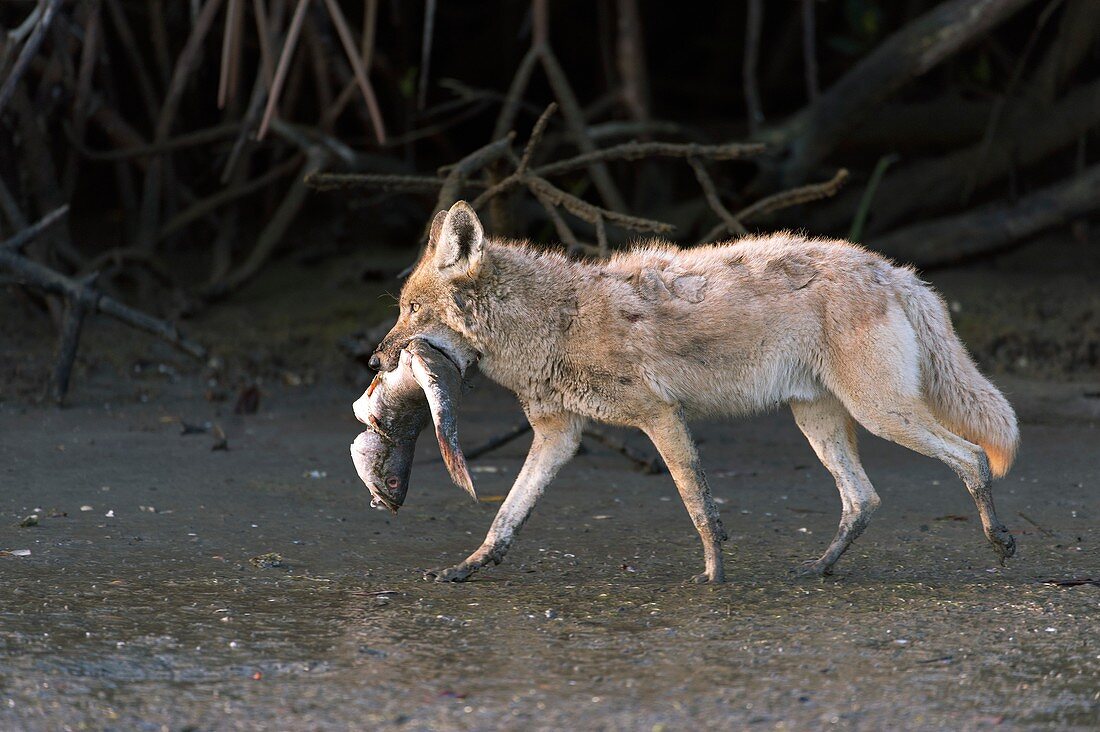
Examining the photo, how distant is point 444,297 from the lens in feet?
15.5

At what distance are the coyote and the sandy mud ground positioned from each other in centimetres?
37

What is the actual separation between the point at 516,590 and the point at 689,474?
74 cm

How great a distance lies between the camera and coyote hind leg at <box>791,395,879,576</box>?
15.9 feet

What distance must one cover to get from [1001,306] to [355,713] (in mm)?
6856

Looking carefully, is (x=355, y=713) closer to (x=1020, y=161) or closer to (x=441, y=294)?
(x=441, y=294)

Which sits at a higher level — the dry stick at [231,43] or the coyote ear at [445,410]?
the dry stick at [231,43]

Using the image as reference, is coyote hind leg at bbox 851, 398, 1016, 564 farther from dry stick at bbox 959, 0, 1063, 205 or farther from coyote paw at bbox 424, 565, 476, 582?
dry stick at bbox 959, 0, 1063, 205

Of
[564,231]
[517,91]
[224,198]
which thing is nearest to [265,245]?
[224,198]

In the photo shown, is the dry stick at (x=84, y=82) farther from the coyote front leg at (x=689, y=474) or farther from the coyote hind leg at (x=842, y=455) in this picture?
the coyote hind leg at (x=842, y=455)

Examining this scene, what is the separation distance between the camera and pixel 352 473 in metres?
6.30

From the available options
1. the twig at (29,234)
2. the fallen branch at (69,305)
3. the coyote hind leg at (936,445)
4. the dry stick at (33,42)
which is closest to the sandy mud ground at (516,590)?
the coyote hind leg at (936,445)

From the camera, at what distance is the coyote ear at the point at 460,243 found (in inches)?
181

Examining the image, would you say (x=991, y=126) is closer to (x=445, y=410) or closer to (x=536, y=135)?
(x=536, y=135)

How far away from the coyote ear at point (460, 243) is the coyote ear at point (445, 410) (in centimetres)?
38
